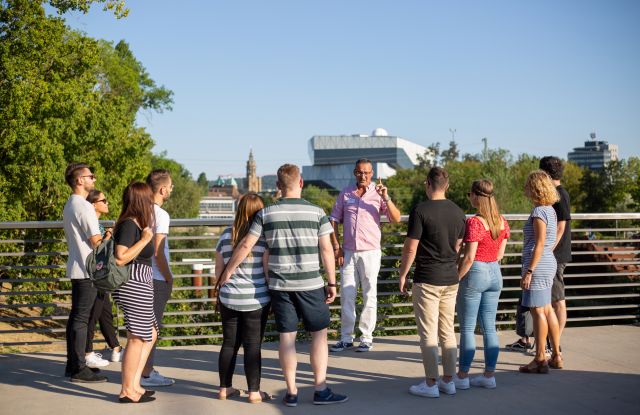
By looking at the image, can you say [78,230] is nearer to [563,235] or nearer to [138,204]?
[138,204]

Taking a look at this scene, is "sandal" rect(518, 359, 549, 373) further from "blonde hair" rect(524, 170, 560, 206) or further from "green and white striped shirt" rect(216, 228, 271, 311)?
"green and white striped shirt" rect(216, 228, 271, 311)

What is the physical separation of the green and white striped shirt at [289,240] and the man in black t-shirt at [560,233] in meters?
2.81

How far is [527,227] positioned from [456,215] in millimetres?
1256

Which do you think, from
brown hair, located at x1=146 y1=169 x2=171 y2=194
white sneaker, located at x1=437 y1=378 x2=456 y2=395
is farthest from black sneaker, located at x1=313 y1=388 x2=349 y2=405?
brown hair, located at x1=146 y1=169 x2=171 y2=194

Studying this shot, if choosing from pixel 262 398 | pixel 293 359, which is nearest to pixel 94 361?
pixel 262 398

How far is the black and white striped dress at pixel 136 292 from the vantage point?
5.34m

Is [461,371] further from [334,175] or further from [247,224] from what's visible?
[334,175]

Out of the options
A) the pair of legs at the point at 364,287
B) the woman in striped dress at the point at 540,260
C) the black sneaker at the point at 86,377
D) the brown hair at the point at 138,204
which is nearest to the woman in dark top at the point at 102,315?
the black sneaker at the point at 86,377

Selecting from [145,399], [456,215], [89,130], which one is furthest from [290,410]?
[89,130]

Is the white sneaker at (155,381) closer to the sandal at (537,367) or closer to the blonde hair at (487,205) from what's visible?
the blonde hair at (487,205)

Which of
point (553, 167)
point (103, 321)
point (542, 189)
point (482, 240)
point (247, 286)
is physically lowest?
point (103, 321)

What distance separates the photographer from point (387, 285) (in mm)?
15961

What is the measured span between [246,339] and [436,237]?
5.82 feet

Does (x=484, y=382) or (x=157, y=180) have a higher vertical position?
(x=157, y=180)
